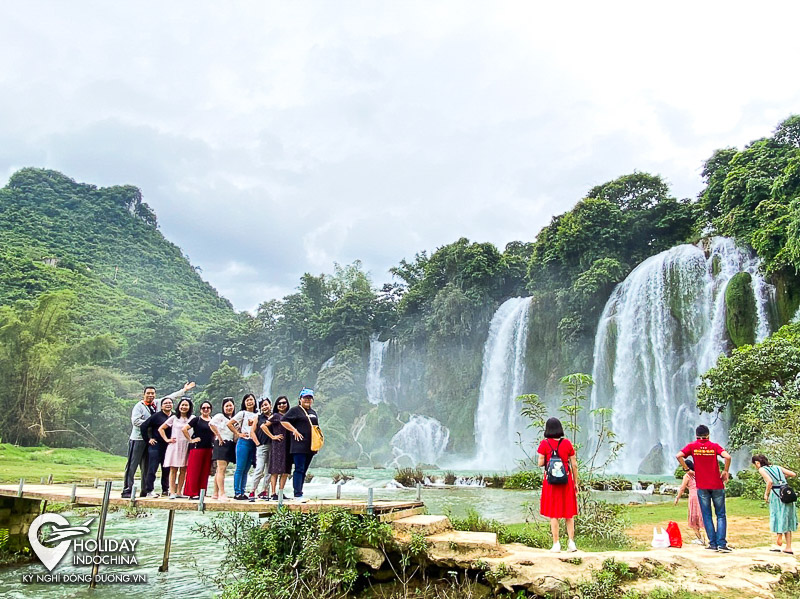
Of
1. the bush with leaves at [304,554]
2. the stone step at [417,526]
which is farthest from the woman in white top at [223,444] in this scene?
the stone step at [417,526]

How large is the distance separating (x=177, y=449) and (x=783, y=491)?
7.07 metres

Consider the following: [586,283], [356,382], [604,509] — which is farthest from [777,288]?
[356,382]

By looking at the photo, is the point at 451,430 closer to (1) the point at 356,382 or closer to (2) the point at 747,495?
(1) the point at 356,382

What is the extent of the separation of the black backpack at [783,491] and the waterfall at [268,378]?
159 ft

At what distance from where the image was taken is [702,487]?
20.3 ft


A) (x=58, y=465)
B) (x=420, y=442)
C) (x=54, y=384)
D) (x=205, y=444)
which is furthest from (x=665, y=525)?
(x=54, y=384)

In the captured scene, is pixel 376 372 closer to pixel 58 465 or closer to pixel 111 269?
pixel 58 465

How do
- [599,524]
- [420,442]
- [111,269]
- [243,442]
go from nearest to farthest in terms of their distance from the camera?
1. [243,442]
2. [599,524]
3. [420,442]
4. [111,269]

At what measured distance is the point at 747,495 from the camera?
12.8m

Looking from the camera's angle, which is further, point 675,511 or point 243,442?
point 675,511

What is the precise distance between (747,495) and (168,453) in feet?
40.8

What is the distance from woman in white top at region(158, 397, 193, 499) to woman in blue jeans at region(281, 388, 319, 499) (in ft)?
5.36

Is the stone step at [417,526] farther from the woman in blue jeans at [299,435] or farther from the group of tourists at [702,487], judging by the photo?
the woman in blue jeans at [299,435]

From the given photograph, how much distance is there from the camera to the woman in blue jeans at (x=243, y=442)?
6969 millimetres
